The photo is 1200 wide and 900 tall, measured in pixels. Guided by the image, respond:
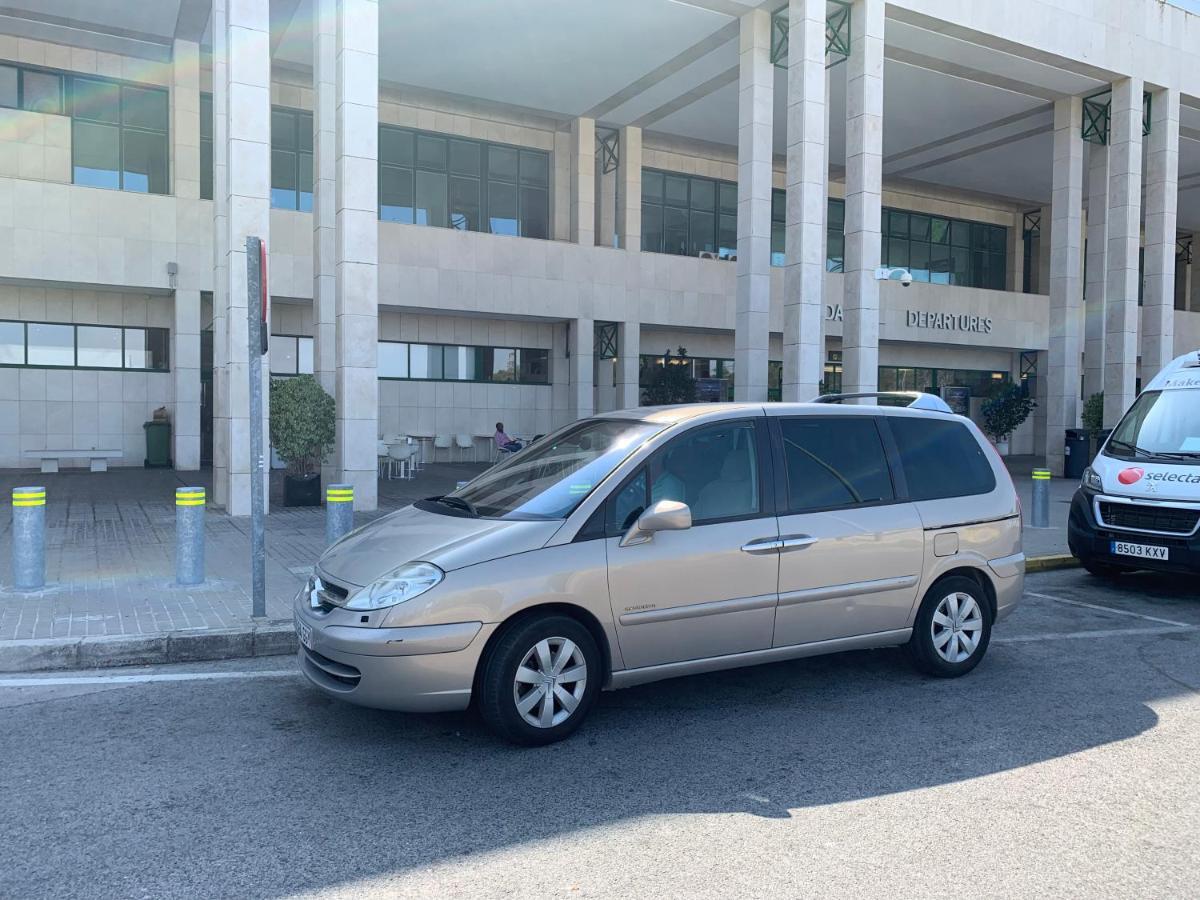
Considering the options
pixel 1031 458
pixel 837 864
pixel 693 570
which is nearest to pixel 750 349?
pixel 693 570

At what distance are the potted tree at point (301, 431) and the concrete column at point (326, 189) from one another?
0.43 m

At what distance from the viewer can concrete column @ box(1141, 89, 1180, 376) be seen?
2352 cm

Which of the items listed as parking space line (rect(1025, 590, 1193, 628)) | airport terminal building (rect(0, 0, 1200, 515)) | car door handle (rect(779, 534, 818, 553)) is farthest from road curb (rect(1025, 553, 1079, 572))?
airport terminal building (rect(0, 0, 1200, 515))

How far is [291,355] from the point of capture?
23812 mm

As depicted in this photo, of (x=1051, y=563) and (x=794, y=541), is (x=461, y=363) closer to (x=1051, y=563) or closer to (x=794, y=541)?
(x=1051, y=563)

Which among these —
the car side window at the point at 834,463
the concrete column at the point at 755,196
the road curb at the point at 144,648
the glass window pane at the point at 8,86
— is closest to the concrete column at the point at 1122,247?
the concrete column at the point at 755,196

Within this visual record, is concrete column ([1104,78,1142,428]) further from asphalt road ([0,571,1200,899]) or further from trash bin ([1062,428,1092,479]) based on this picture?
asphalt road ([0,571,1200,899])

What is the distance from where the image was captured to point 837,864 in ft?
11.4

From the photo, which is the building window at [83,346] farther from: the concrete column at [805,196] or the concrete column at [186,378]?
the concrete column at [805,196]

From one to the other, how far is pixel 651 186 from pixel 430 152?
6.69 meters

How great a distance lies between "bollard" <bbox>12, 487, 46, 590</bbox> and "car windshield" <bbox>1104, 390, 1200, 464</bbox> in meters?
9.99

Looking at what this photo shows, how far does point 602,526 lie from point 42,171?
2051 centimetres

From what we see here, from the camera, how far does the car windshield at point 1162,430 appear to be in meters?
9.02

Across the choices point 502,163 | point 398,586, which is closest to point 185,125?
point 502,163
